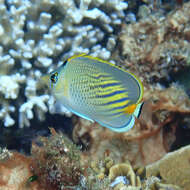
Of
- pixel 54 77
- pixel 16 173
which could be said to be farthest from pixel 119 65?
pixel 16 173

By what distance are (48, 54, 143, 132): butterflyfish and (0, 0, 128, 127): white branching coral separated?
1494 millimetres

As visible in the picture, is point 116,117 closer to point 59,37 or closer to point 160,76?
point 160,76

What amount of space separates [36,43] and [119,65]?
141cm

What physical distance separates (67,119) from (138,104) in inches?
84.2

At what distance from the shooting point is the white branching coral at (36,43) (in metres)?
3.20

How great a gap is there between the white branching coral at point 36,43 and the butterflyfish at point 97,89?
149 cm

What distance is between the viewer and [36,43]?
3.56 m

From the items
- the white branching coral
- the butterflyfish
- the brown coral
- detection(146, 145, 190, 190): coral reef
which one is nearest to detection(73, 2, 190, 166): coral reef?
detection(146, 145, 190, 190): coral reef

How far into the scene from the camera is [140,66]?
11.3ft

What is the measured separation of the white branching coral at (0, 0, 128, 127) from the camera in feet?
10.5

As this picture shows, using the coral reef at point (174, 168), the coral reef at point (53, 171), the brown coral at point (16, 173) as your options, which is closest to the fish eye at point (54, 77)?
the coral reef at point (53, 171)

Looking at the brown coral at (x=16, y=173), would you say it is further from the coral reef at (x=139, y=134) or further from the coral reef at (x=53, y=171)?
the coral reef at (x=139, y=134)

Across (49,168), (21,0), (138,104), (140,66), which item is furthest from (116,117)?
(21,0)

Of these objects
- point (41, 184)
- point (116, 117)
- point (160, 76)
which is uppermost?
point (116, 117)
